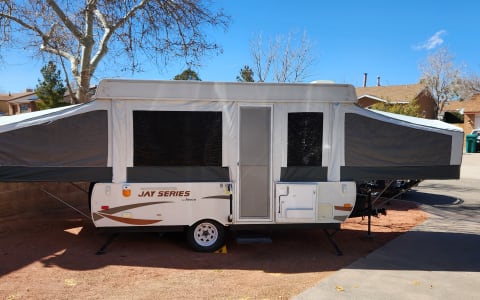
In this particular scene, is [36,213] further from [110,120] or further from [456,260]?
[456,260]

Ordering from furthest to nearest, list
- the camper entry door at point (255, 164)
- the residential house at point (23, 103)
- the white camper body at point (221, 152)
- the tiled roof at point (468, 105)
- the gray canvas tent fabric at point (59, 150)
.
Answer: the residential house at point (23, 103) → the tiled roof at point (468, 105) → the camper entry door at point (255, 164) → the white camper body at point (221, 152) → the gray canvas tent fabric at point (59, 150)

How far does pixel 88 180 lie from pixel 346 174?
151 inches

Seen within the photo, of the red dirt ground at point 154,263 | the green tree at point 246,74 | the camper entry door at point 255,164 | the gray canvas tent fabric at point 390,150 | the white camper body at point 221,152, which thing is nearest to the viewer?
the red dirt ground at point 154,263

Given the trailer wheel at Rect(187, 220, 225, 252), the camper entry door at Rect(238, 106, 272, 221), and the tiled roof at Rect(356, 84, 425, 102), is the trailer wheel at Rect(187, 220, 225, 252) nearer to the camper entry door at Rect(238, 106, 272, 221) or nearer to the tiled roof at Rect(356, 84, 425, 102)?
the camper entry door at Rect(238, 106, 272, 221)

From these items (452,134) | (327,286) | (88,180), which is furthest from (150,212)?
(452,134)

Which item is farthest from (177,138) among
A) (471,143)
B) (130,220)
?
(471,143)

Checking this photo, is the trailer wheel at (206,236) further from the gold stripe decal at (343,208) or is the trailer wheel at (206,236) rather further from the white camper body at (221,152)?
the gold stripe decal at (343,208)

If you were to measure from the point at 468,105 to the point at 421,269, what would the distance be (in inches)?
1532

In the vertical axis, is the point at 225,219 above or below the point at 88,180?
below

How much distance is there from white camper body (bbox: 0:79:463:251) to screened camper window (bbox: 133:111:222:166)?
0.01 meters

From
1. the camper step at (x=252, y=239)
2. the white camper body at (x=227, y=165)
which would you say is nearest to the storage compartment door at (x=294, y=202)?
the white camper body at (x=227, y=165)

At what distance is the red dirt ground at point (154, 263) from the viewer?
4.78 m

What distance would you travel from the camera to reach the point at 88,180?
5875 mm

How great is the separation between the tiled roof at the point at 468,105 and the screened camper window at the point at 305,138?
36.1 meters
